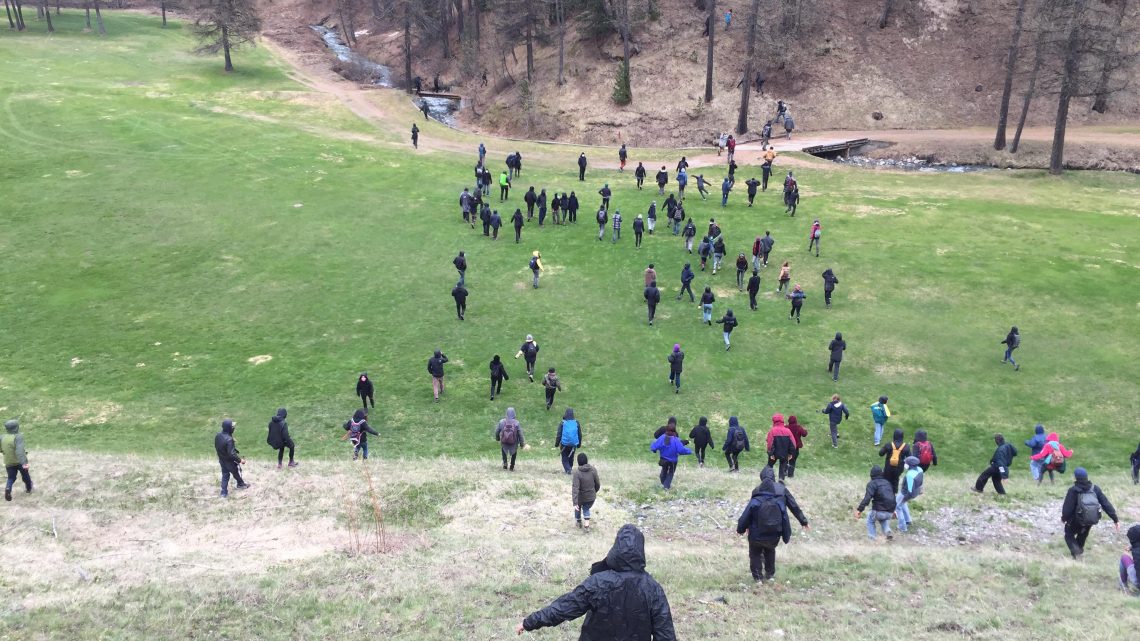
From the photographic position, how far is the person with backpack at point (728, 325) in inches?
1133

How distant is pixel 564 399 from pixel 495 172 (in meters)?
25.7

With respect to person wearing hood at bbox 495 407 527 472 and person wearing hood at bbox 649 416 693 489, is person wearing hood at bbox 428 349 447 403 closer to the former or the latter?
person wearing hood at bbox 495 407 527 472

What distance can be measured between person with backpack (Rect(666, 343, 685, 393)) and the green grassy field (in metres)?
0.46

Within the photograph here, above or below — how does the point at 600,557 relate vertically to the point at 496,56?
below

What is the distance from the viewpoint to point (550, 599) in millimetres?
12859

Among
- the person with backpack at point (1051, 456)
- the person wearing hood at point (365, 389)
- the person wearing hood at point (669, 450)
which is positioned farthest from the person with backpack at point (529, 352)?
the person with backpack at point (1051, 456)

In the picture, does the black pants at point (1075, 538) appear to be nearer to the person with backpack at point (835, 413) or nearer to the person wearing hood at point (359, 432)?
the person with backpack at point (835, 413)

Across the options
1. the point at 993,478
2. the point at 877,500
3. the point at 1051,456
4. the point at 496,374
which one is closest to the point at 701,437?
the point at 877,500

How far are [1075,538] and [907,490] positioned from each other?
9.53 feet

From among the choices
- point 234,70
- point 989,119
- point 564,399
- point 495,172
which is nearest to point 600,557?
point 564,399

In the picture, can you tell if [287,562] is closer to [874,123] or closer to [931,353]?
[931,353]

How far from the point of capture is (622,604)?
812 cm

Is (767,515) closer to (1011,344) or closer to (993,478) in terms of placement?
(993,478)

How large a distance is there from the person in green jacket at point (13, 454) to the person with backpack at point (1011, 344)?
27102 millimetres
